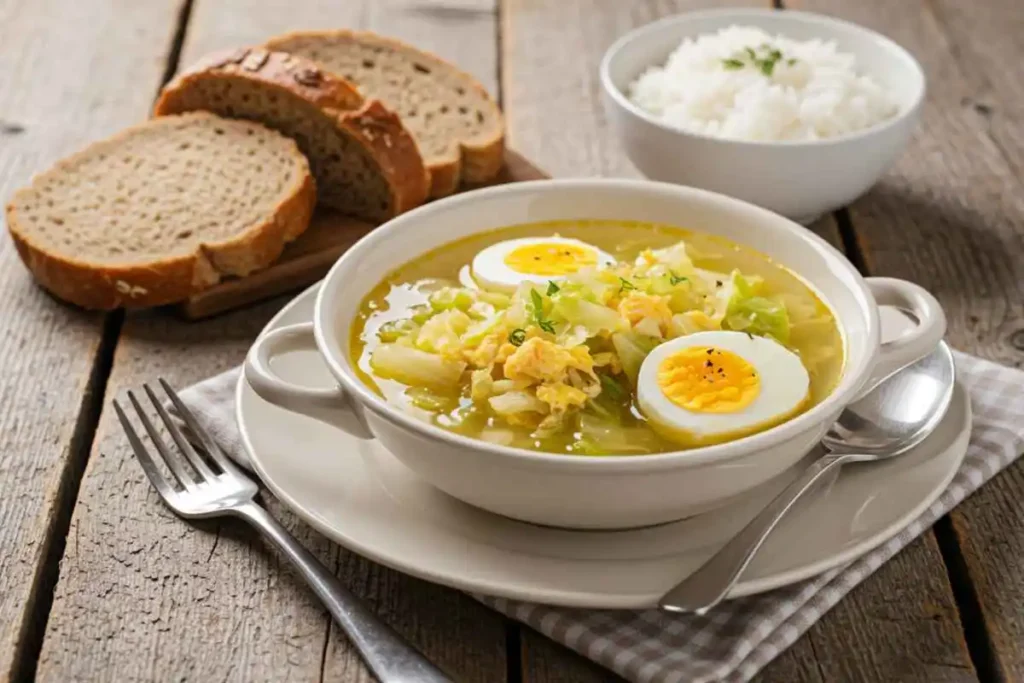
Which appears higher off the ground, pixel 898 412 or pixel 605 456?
pixel 605 456

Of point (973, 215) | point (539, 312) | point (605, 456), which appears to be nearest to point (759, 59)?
point (973, 215)

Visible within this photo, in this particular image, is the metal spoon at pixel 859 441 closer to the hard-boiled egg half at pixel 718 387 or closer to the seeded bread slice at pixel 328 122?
the hard-boiled egg half at pixel 718 387

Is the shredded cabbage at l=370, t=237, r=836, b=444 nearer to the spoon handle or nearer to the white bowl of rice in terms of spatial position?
the spoon handle

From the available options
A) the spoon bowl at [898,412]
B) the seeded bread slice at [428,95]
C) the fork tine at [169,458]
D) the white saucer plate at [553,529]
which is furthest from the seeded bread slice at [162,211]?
the spoon bowl at [898,412]

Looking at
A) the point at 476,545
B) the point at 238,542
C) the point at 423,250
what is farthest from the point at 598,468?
the point at 423,250

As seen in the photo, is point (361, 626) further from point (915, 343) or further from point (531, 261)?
point (915, 343)

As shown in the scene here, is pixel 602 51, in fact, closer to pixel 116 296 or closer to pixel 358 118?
pixel 358 118
